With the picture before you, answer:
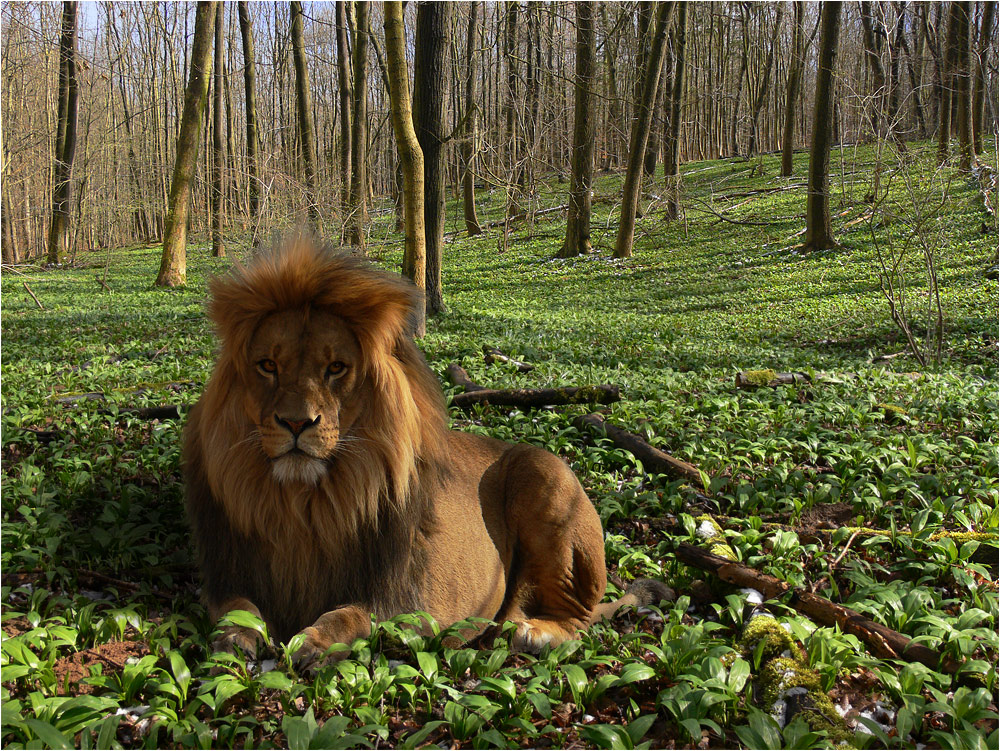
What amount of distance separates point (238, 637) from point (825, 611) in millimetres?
2745

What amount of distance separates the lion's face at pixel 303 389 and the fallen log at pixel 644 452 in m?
3.23

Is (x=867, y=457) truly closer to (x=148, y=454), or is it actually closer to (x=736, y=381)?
(x=736, y=381)

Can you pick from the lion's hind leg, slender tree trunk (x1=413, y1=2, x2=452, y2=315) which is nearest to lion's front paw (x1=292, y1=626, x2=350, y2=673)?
the lion's hind leg

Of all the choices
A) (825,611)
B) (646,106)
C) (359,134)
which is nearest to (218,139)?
(359,134)

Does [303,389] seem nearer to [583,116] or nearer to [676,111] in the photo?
[583,116]

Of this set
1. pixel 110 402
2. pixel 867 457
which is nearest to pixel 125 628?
pixel 110 402

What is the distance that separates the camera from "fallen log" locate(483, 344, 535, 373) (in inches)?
368

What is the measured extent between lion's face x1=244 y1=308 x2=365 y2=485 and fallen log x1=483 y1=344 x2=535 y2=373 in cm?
620

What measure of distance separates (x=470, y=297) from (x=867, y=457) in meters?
14.0

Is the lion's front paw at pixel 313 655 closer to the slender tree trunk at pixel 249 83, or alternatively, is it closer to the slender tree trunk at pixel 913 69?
the slender tree trunk at pixel 913 69

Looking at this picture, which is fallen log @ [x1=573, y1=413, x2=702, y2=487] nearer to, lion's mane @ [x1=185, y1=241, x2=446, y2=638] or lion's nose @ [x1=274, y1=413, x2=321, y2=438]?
lion's mane @ [x1=185, y1=241, x2=446, y2=638]

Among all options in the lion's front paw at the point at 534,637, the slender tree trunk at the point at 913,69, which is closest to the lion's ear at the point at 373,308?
the lion's front paw at the point at 534,637

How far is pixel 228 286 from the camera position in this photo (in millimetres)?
3223

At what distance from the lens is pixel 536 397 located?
23.5 ft
